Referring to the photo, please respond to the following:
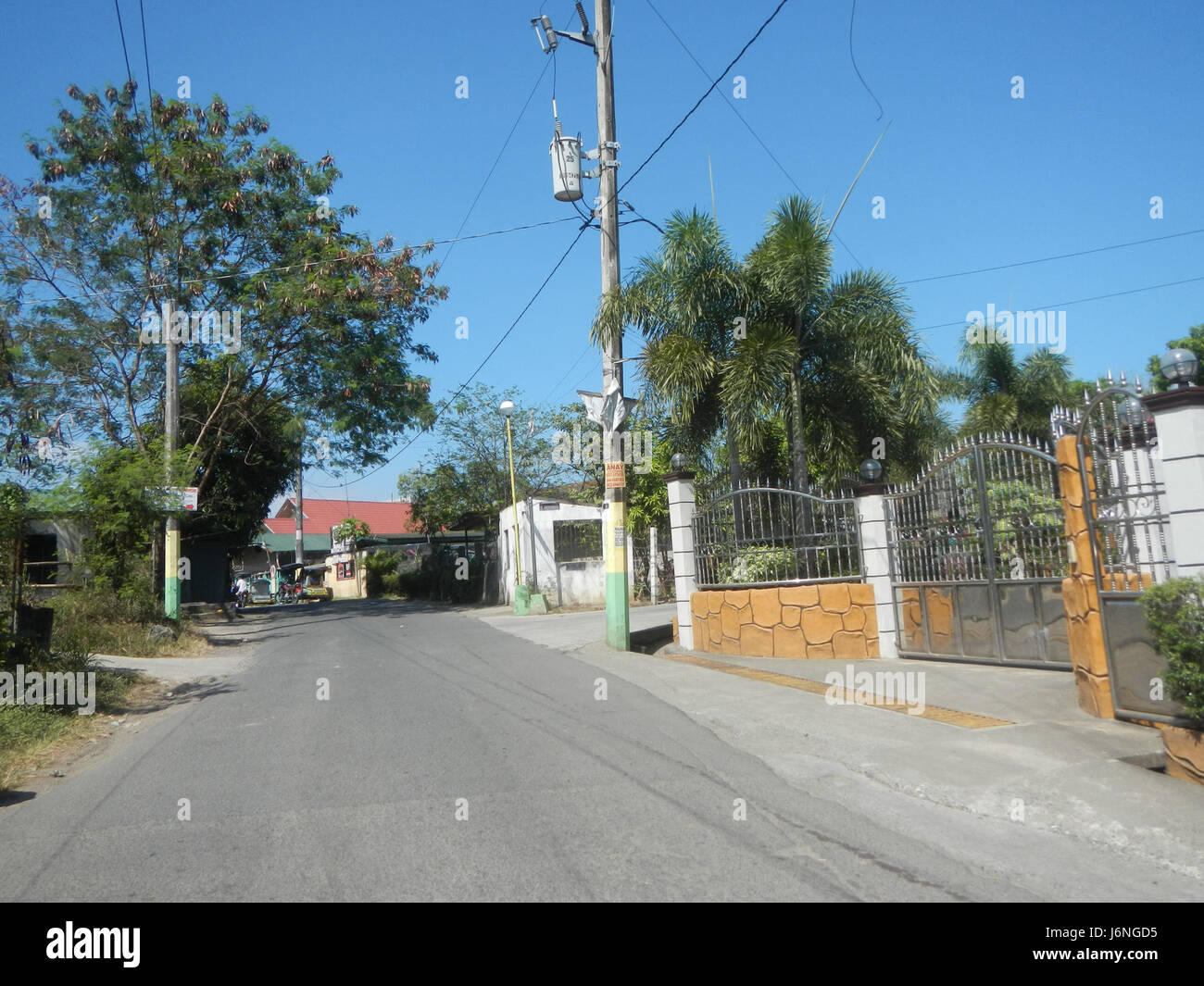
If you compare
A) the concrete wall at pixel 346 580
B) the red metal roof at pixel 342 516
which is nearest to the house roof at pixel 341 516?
the red metal roof at pixel 342 516

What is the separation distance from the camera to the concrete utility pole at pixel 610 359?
13617 millimetres

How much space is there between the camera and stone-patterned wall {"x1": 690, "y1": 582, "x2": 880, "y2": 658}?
11.5 metres

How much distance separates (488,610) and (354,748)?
62.8 ft

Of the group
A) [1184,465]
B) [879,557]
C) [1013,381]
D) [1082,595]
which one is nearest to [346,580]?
[1013,381]

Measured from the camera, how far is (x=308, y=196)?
953 inches

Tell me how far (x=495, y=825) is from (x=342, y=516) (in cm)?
6510

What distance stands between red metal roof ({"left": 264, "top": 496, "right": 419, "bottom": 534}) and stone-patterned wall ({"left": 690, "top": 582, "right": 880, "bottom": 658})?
170 feet

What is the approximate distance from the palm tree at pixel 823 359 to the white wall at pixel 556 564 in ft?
38.3

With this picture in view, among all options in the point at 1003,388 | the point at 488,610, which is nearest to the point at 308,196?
the point at 488,610

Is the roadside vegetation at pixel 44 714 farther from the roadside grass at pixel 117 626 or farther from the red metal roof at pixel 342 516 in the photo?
the red metal roof at pixel 342 516

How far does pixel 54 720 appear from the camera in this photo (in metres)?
9.02

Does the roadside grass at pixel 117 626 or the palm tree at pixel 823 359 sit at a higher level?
the palm tree at pixel 823 359
